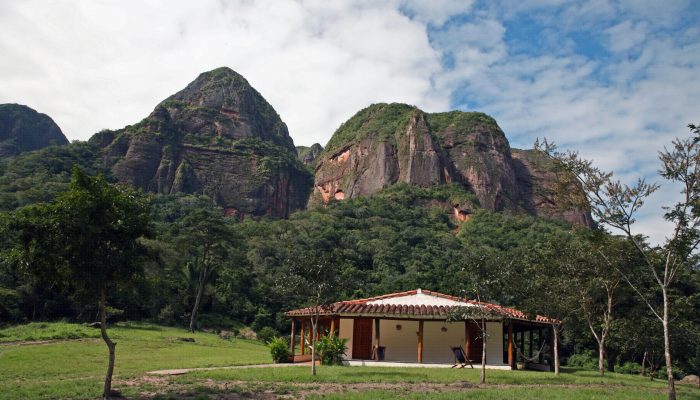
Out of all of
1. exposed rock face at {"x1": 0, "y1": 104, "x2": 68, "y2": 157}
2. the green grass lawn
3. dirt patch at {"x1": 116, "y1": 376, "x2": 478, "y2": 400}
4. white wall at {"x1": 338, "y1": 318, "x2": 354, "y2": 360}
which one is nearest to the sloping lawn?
dirt patch at {"x1": 116, "y1": 376, "x2": 478, "y2": 400}

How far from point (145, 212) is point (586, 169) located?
11900 mm

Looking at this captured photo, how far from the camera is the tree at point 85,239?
1241 cm

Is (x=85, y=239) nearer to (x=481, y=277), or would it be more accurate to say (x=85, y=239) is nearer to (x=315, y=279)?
(x=315, y=279)

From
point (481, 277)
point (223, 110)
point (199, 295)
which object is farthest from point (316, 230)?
point (223, 110)

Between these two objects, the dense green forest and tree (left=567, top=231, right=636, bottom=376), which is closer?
the dense green forest

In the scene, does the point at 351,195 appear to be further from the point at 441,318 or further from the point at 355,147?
the point at 441,318

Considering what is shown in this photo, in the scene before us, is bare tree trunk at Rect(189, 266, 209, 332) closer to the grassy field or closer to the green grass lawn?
the grassy field

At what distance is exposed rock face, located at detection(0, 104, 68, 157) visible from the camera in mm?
137775

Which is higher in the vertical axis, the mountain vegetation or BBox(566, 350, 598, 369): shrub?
the mountain vegetation

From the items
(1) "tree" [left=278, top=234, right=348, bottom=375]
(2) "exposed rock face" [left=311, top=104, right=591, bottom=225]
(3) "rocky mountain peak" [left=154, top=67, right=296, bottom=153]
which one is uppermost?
(3) "rocky mountain peak" [left=154, top=67, right=296, bottom=153]

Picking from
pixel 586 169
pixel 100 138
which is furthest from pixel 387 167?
pixel 586 169

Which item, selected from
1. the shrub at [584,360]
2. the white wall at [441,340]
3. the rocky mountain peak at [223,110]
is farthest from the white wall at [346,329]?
the rocky mountain peak at [223,110]

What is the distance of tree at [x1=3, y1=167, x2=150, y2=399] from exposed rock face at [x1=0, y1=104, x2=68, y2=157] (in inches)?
5607

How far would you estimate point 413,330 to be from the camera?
87.6ft
